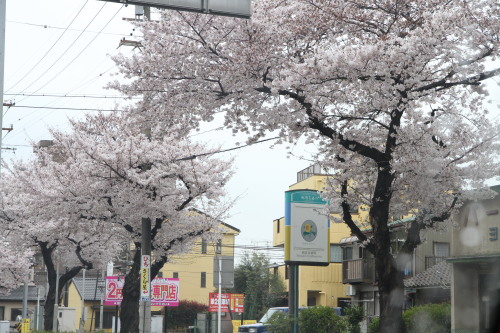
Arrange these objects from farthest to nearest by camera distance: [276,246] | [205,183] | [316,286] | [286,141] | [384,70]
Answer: [276,246], [316,286], [205,183], [286,141], [384,70]

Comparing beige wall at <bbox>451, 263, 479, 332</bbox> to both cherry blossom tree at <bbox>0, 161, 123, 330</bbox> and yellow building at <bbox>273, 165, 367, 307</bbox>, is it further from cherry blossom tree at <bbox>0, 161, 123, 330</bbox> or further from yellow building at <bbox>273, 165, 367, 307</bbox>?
yellow building at <bbox>273, 165, 367, 307</bbox>

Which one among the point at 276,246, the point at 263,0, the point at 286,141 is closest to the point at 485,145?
the point at 286,141

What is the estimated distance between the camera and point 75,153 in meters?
28.5

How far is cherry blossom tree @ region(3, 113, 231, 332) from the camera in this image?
25734 mm

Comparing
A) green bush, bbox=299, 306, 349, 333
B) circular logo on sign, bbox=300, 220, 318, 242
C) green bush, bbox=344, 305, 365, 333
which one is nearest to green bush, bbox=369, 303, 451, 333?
green bush, bbox=344, 305, 365, 333

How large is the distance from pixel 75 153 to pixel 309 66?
16.6 m

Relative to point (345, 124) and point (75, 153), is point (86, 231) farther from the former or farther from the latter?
Answer: point (345, 124)

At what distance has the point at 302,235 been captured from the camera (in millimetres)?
22297

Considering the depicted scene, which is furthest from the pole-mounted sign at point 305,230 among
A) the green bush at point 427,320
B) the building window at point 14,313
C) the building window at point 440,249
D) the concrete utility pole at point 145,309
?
the building window at point 14,313

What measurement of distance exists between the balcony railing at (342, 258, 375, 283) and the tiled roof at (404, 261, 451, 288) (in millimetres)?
6039

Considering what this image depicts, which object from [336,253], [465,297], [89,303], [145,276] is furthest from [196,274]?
[465,297]

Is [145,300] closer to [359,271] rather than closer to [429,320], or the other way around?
[429,320]

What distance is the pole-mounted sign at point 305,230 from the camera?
2206 centimetres

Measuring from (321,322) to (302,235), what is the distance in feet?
9.15
